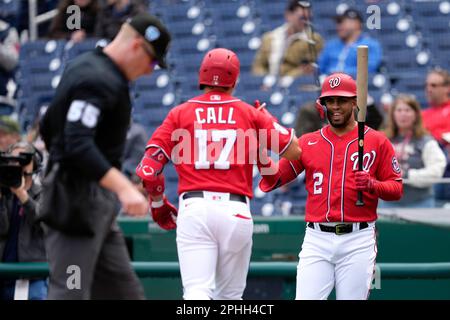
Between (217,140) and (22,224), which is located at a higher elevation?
(217,140)

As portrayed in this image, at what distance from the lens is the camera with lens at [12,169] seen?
6.41 metres

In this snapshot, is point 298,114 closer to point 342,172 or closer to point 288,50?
point 288,50

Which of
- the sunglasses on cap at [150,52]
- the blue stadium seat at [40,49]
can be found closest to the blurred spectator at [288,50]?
the blue stadium seat at [40,49]

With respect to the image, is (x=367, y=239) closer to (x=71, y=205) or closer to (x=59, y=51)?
(x=71, y=205)

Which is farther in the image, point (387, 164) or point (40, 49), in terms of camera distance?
point (40, 49)

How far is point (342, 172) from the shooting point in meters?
6.05

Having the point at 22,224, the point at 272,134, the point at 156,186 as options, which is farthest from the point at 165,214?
the point at 22,224

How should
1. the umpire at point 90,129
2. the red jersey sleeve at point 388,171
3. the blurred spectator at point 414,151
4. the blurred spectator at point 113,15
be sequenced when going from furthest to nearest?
the blurred spectator at point 113,15 → the blurred spectator at point 414,151 → the red jersey sleeve at point 388,171 → the umpire at point 90,129

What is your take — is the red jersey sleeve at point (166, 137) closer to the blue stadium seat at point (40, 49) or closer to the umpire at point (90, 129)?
the umpire at point (90, 129)

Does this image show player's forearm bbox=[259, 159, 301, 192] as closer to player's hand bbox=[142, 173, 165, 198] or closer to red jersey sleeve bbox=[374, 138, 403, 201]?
red jersey sleeve bbox=[374, 138, 403, 201]

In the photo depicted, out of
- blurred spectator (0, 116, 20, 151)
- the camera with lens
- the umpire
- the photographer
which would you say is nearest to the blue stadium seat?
blurred spectator (0, 116, 20, 151)

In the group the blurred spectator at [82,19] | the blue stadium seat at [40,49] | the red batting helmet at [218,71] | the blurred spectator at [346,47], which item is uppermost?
the blurred spectator at [82,19]

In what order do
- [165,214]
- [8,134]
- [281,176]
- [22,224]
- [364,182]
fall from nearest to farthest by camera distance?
[364,182]
[281,176]
[165,214]
[22,224]
[8,134]
